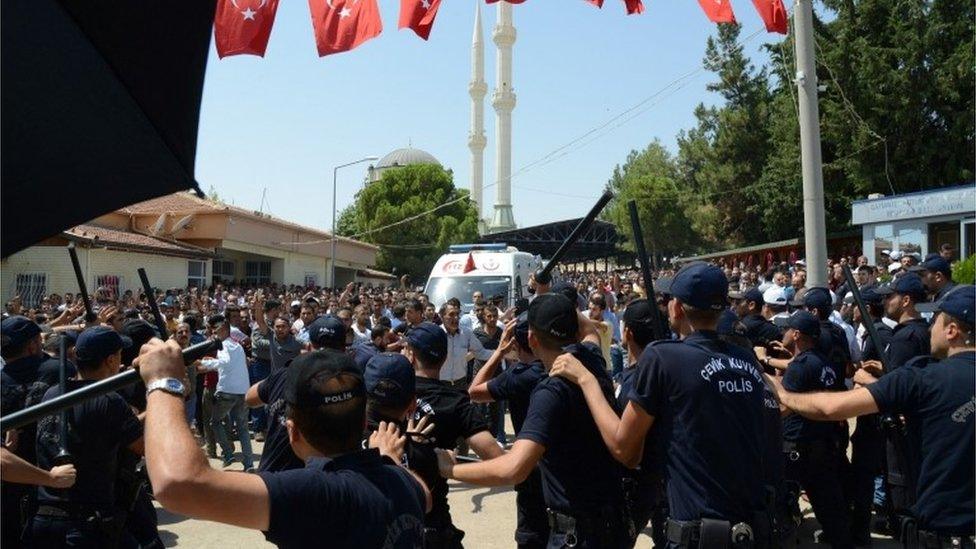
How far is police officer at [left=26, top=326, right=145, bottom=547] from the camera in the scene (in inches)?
167

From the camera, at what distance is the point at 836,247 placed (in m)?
35.4

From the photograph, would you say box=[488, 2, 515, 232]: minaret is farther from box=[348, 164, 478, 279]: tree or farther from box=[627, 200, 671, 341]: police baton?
box=[627, 200, 671, 341]: police baton

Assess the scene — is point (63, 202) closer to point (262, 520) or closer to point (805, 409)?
point (262, 520)

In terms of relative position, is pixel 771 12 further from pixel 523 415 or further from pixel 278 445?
pixel 278 445

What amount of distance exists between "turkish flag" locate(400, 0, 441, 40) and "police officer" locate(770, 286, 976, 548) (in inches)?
263

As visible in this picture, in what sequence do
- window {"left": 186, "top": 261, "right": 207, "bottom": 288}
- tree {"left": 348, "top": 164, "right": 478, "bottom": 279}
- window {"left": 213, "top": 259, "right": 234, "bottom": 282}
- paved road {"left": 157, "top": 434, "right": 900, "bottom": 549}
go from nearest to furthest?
paved road {"left": 157, "top": 434, "right": 900, "bottom": 549}
window {"left": 186, "top": 261, "right": 207, "bottom": 288}
window {"left": 213, "top": 259, "right": 234, "bottom": 282}
tree {"left": 348, "top": 164, "right": 478, "bottom": 279}

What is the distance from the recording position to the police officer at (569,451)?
365 centimetres

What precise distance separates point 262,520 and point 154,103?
49.2 inches

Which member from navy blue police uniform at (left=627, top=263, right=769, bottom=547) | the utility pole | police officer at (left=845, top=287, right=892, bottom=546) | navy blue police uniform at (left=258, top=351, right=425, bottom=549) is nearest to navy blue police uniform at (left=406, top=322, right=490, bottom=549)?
navy blue police uniform at (left=627, top=263, right=769, bottom=547)

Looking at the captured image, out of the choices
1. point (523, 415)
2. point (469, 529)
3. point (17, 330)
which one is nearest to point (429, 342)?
point (523, 415)

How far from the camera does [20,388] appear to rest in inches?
199

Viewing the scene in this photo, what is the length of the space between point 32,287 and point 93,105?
25.0 meters

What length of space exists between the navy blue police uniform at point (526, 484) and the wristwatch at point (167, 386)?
8.19ft

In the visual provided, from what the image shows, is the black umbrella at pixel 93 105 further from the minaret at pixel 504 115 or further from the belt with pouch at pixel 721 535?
the minaret at pixel 504 115
